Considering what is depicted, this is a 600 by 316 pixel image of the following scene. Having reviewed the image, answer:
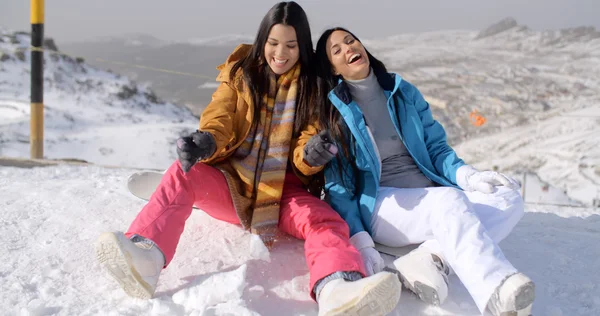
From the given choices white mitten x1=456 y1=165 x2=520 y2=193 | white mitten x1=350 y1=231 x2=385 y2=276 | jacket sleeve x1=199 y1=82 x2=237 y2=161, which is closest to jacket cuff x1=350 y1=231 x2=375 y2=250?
white mitten x1=350 y1=231 x2=385 y2=276

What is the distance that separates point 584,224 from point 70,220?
6.17ft

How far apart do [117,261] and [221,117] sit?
517 millimetres

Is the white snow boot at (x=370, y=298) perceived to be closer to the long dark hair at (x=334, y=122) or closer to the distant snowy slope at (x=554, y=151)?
the long dark hair at (x=334, y=122)

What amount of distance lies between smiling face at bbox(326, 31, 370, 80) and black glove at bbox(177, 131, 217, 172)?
1.60 feet

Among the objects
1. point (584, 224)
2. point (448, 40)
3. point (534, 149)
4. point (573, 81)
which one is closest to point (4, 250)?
point (584, 224)

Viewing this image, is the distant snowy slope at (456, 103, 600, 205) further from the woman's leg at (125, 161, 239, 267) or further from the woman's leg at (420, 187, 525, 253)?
the woman's leg at (125, 161, 239, 267)

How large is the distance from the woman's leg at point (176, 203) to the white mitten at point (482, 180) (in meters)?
0.67

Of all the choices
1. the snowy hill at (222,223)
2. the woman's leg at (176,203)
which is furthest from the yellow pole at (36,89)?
the woman's leg at (176,203)

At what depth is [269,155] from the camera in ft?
4.84

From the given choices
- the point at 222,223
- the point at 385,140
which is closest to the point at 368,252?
the point at 385,140

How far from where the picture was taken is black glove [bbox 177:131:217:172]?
120 cm

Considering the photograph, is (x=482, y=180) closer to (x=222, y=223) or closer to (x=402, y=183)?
(x=402, y=183)

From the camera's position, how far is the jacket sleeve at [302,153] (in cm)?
139

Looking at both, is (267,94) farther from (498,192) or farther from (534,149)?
(534,149)
